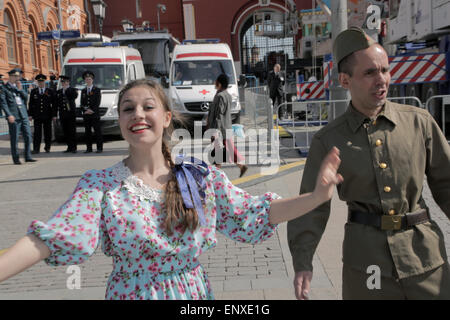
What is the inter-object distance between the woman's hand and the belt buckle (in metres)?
0.39

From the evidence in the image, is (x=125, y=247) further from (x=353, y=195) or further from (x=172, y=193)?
(x=353, y=195)

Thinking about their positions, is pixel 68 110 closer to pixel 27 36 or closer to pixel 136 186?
pixel 136 186

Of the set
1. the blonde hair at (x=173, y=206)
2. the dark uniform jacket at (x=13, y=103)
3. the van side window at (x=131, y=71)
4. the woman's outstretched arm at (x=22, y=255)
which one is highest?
the van side window at (x=131, y=71)

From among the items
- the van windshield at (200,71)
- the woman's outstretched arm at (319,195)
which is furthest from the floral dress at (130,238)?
the van windshield at (200,71)

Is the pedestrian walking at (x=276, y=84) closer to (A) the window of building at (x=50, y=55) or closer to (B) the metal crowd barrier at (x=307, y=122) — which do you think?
(B) the metal crowd barrier at (x=307, y=122)

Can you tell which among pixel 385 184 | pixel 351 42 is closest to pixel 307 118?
pixel 351 42

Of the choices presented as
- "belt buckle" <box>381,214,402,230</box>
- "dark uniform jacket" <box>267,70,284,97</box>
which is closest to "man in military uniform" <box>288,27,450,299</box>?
"belt buckle" <box>381,214,402,230</box>

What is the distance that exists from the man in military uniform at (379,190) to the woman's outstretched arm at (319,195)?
243mm

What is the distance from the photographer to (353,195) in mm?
2332

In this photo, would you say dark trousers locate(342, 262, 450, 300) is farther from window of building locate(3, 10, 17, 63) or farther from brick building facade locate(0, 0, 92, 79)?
window of building locate(3, 10, 17, 63)

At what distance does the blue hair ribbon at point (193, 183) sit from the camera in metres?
2.13

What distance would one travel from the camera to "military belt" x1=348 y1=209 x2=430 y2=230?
2238mm
